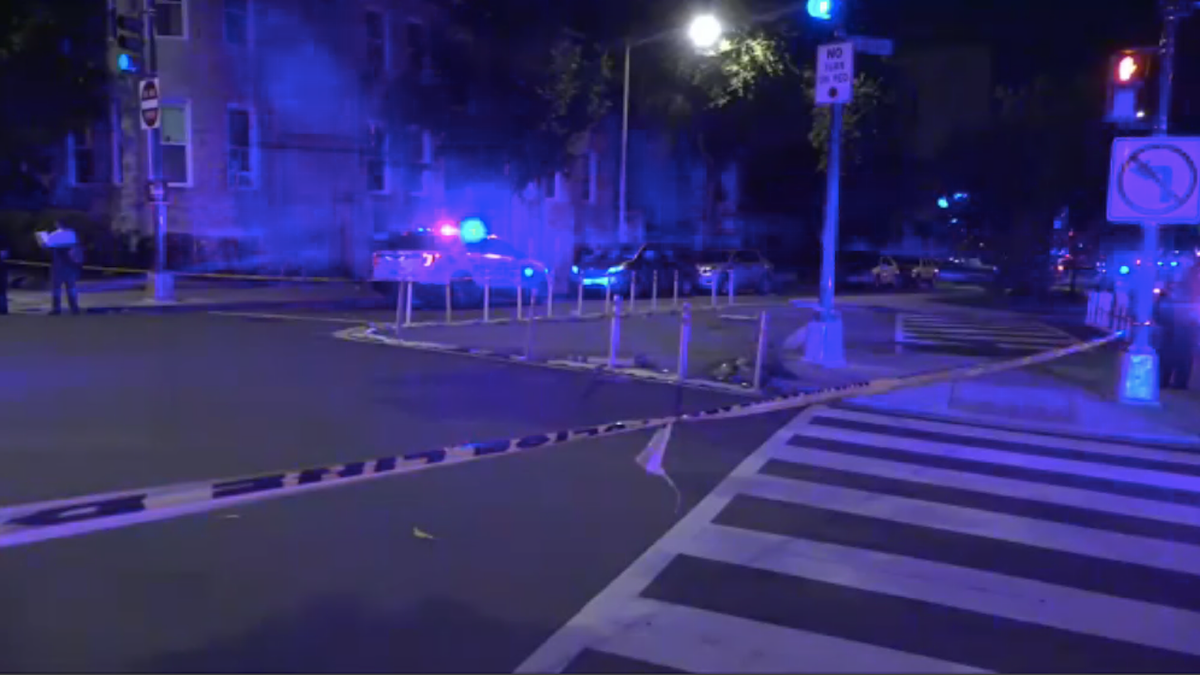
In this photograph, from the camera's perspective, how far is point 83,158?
30062mm

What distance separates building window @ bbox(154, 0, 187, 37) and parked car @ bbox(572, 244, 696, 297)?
1278cm

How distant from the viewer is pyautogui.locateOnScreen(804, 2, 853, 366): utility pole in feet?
47.6

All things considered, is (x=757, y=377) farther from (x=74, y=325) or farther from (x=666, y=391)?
(x=74, y=325)

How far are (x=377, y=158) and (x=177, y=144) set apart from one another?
21.3 feet

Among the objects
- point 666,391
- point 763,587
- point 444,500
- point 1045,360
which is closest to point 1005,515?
point 763,587

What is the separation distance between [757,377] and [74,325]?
1146 cm

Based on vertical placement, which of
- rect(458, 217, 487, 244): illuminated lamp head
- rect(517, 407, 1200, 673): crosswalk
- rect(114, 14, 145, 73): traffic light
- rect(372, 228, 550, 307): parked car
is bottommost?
rect(517, 407, 1200, 673): crosswalk

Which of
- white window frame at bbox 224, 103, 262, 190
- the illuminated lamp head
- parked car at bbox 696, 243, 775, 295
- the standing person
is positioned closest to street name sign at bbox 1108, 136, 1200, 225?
the illuminated lamp head

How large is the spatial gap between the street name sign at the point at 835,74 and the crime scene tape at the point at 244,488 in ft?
17.6

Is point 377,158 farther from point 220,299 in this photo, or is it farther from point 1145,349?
point 1145,349

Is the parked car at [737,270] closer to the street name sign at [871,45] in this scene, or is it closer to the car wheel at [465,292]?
the car wheel at [465,292]

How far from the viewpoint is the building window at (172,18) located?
2828cm

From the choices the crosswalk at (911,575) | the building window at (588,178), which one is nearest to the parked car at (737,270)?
the building window at (588,178)

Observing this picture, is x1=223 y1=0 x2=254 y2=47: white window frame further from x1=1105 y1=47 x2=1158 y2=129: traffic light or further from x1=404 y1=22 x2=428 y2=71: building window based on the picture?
x1=1105 y1=47 x2=1158 y2=129: traffic light
